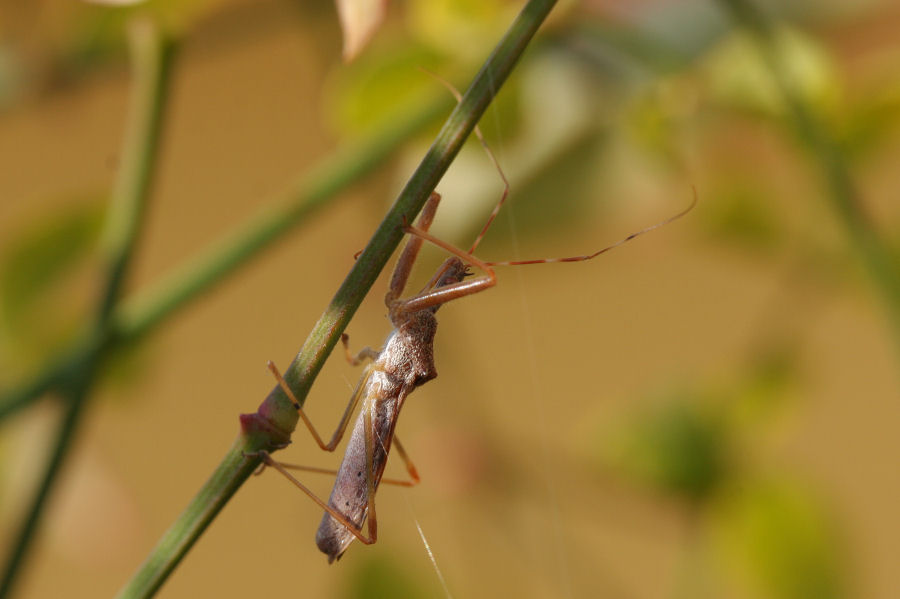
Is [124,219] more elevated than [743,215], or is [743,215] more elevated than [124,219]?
[124,219]

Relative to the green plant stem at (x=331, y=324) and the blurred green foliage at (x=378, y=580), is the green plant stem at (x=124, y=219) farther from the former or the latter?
the blurred green foliage at (x=378, y=580)

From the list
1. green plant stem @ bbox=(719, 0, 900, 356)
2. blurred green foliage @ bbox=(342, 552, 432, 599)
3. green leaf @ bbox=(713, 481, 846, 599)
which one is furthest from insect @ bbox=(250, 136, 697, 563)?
green leaf @ bbox=(713, 481, 846, 599)

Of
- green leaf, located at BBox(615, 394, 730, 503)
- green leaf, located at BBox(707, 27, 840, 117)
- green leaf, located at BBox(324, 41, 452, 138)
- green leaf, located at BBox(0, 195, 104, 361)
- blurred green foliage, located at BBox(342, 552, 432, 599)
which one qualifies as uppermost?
green leaf, located at BBox(0, 195, 104, 361)

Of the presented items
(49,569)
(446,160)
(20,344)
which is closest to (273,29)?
(20,344)

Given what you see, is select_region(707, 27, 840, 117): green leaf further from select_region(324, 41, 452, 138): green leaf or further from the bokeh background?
select_region(324, 41, 452, 138): green leaf

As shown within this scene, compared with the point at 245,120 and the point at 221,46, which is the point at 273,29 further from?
the point at 245,120

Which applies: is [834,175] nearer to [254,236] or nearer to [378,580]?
[254,236]

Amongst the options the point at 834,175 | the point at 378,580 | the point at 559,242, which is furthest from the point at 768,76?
the point at 378,580
